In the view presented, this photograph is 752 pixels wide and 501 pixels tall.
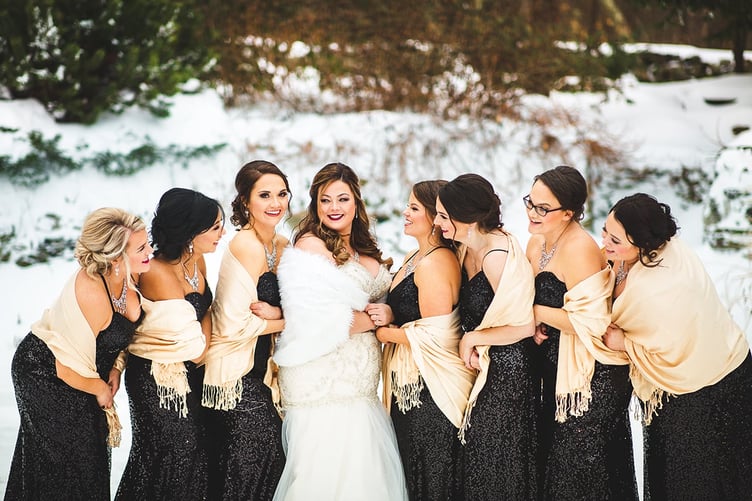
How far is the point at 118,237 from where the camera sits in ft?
12.6

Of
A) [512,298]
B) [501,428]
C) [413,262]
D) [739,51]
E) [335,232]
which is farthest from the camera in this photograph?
[739,51]

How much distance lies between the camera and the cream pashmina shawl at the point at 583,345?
156 inches

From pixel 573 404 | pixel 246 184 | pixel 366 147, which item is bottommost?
pixel 573 404

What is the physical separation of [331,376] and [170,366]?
81 cm

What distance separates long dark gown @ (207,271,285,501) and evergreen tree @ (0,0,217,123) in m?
6.30

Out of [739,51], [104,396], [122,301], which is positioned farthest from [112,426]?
[739,51]

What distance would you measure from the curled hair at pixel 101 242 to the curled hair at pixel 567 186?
2026 mm

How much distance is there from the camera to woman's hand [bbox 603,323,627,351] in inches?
157

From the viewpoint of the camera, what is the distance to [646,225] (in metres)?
3.87

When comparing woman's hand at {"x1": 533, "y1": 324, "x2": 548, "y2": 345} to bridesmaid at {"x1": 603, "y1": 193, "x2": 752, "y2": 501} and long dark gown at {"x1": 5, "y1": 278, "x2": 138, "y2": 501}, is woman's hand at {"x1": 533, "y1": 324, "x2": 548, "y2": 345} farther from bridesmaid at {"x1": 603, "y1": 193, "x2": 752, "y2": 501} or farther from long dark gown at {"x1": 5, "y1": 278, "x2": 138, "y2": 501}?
long dark gown at {"x1": 5, "y1": 278, "x2": 138, "y2": 501}

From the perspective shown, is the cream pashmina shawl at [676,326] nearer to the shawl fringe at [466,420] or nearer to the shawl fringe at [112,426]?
the shawl fringe at [466,420]

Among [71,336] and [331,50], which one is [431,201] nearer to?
[71,336]

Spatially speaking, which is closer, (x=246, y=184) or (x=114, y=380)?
(x=114, y=380)

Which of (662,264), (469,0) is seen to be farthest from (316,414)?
(469,0)
